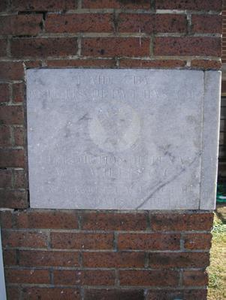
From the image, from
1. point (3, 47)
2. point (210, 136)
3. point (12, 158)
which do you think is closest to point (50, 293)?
point (12, 158)

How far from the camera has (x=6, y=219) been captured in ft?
5.43

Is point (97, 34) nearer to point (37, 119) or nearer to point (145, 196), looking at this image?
point (37, 119)

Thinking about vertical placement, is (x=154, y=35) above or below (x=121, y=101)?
above

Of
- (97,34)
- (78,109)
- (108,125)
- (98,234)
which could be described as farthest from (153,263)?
(97,34)

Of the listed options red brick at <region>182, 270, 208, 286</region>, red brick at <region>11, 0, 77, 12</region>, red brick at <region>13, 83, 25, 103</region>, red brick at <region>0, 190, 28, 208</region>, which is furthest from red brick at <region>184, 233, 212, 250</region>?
red brick at <region>11, 0, 77, 12</region>

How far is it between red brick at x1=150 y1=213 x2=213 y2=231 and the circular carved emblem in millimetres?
409

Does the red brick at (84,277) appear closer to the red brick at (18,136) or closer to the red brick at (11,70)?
the red brick at (18,136)

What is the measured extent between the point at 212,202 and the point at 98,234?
0.60m

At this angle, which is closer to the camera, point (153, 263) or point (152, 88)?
point (152, 88)

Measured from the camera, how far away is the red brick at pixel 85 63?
154 cm

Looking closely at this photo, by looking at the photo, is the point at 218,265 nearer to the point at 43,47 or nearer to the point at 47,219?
the point at 47,219

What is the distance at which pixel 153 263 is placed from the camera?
1.68 meters

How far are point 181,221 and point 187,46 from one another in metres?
0.86

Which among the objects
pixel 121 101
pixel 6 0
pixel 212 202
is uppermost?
pixel 6 0
